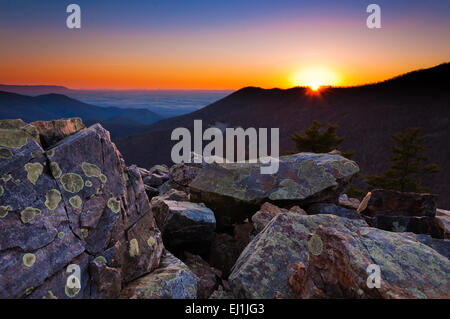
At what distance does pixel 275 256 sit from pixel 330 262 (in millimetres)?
1285

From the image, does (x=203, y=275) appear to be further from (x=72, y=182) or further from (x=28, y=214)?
(x=28, y=214)

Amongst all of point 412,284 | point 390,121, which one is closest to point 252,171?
point 412,284

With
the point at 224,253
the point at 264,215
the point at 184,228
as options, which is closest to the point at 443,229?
the point at 264,215

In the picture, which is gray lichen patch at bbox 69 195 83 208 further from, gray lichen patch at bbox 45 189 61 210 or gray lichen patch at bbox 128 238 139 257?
gray lichen patch at bbox 128 238 139 257

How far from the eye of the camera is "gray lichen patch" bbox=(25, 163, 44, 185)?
4.52m

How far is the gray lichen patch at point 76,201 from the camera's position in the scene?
4.80 metres

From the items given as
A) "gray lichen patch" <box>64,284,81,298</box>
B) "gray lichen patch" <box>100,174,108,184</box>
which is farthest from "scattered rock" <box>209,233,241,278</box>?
"gray lichen patch" <box>100,174,108,184</box>

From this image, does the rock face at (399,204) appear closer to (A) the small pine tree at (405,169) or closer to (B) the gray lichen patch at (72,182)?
(B) the gray lichen patch at (72,182)

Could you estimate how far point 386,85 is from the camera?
143m

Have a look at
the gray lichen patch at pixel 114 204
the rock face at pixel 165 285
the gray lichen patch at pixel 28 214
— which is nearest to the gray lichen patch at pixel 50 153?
the gray lichen patch at pixel 28 214

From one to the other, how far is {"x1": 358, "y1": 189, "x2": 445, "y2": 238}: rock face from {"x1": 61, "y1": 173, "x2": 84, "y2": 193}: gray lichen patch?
7889 millimetres

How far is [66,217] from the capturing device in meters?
4.67
